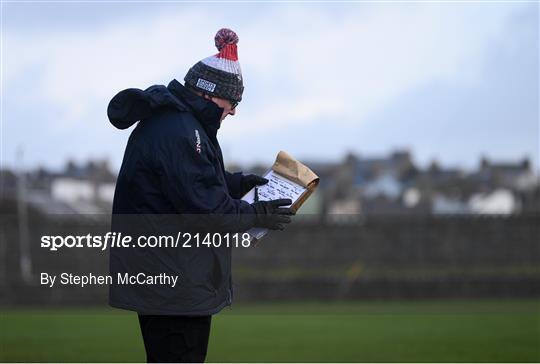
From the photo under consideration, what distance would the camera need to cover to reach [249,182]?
16.1ft

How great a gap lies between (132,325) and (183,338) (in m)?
17.6

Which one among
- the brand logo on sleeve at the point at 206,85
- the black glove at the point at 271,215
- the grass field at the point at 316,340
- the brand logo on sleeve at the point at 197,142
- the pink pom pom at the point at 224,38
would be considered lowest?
the grass field at the point at 316,340

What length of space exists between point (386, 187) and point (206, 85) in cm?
9099

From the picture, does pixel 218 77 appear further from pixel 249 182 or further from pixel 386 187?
pixel 386 187

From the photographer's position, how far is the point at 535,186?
97.4 meters

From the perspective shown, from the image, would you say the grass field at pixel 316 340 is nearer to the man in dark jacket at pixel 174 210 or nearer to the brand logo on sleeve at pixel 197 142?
the man in dark jacket at pixel 174 210

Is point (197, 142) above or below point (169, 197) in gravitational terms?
above

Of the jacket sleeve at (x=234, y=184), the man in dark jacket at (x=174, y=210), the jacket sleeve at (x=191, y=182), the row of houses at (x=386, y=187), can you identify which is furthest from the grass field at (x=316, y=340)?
the row of houses at (x=386, y=187)

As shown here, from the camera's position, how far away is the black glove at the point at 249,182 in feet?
16.0

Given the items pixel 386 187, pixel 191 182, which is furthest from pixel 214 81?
Result: pixel 386 187

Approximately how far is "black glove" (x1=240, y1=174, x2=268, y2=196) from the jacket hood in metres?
0.43

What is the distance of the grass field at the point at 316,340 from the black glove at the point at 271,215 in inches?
296

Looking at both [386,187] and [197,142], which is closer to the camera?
[197,142]

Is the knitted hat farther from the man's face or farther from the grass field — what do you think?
the grass field
